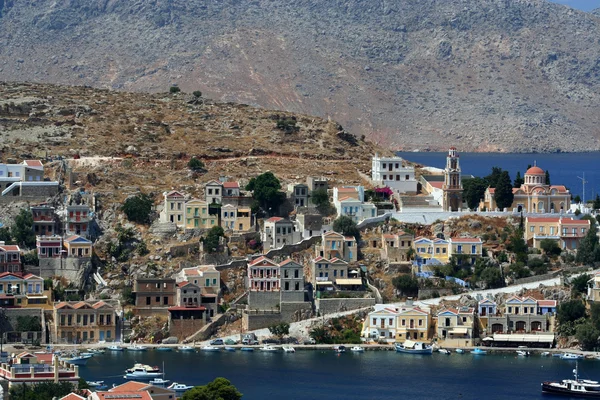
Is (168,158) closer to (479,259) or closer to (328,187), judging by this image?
(328,187)

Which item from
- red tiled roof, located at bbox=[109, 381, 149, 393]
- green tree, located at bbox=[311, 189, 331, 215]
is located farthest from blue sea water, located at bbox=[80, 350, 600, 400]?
green tree, located at bbox=[311, 189, 331, 215]

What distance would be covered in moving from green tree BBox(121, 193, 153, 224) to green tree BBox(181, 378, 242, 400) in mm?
32831

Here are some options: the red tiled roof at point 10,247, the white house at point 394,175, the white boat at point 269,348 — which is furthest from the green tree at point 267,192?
the red tiled roof at point 10,247

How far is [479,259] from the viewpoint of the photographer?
368ft

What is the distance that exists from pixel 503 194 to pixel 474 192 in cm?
265

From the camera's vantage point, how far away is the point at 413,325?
348 feet

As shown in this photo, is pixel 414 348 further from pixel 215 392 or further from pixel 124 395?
pixel 124 395

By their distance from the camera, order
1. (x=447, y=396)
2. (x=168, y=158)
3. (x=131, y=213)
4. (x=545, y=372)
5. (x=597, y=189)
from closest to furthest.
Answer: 1. (x=447, y=396)
2. (x=545, y=372)
3. (x=131, y=213)
4. (x=168, y=158)
5. (x=597, y=189)

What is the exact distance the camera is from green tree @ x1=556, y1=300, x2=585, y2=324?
347 feet

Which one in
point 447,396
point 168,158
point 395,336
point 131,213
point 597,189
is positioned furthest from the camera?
point 597,189

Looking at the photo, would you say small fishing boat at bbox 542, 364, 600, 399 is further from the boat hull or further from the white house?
the white house

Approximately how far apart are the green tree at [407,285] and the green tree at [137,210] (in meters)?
16.4

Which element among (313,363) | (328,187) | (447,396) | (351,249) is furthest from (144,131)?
(447,396)

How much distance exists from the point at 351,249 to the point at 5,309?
808 inches
